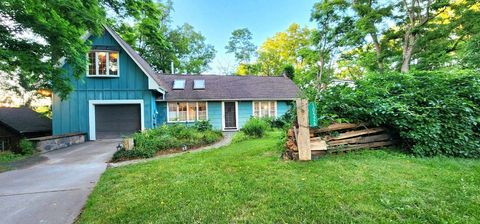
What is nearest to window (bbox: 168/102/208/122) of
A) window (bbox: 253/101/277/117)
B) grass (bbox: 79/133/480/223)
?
window (bbox: 253/101/277/117)

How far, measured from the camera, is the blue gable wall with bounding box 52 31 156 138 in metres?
12.3

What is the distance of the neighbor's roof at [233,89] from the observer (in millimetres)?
16047

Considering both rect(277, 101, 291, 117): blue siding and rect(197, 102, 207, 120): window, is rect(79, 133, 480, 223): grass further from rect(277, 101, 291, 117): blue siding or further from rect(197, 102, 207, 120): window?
rect(277, 101, 291, 117): blue siding

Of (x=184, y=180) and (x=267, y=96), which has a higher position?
(x=267, y=96)

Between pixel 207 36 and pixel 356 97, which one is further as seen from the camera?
pixel 207 36

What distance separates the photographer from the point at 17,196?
13.4ft

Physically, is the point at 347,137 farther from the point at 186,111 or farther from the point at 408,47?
the point at 408,47

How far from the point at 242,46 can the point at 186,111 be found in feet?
68.8

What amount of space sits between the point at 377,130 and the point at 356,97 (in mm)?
934

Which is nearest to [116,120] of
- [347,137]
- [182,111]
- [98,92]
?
[98,92]

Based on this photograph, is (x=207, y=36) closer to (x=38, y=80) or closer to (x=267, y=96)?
(x=267, y=96)

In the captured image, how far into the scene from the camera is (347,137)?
5535 millimetres

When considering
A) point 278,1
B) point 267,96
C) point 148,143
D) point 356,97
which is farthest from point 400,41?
point 148,143

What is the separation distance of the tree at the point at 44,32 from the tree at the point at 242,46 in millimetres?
27012
